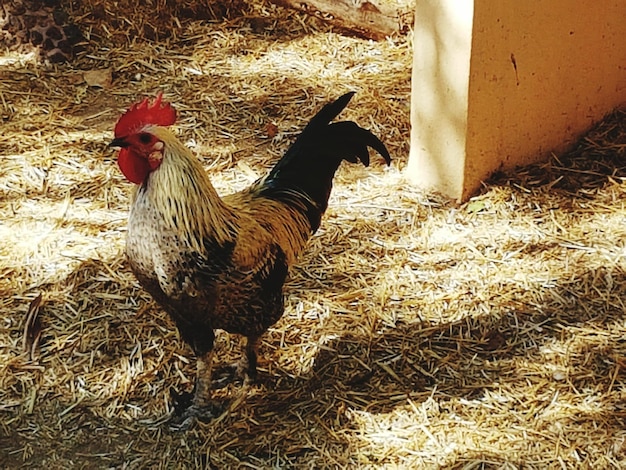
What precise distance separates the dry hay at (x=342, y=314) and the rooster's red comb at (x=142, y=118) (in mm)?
1138

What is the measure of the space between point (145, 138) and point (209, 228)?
36cm

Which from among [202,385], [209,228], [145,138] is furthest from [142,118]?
[202,385]

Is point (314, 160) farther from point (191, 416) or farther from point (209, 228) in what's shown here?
point (191, 416)

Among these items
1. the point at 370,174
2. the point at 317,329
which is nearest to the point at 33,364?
the point at 317,329

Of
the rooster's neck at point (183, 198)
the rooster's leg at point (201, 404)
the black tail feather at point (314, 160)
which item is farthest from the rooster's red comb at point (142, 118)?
the rooster's leg at point (201, 404)

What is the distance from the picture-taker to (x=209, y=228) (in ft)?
9.52

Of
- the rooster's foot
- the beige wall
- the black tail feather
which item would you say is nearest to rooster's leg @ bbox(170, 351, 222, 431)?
the rooster's foot

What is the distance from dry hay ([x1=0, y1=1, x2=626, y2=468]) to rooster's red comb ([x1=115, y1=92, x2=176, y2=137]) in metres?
1.14

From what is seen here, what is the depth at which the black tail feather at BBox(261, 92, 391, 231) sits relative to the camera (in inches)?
134

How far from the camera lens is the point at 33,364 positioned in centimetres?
359

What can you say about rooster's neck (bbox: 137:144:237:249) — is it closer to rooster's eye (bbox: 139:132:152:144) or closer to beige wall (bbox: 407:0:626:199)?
rooster's eye (bbox: 139:132:152:144)

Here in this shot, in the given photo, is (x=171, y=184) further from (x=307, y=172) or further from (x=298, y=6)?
(x=298, y=6)

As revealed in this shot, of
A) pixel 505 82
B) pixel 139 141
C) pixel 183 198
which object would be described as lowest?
pixel 505 82

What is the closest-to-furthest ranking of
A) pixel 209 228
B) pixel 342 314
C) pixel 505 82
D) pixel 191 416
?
pixel 209 228 < pixel 191 416 < pixel 342 314 < pixel 505 82
